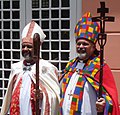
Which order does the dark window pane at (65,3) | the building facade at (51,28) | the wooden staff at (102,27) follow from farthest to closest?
the dark window pane at (65,3), the building facade at (51,28), the wooden staff at (102,27)

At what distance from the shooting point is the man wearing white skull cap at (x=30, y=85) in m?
4.03

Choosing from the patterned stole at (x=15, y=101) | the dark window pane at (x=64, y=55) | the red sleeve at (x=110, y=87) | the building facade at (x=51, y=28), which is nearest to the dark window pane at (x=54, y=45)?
the building facade at (x=51, y=28)

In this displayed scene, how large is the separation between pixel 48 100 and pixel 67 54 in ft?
4.37

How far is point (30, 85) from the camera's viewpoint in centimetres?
406

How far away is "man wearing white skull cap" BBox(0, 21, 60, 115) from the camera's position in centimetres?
403

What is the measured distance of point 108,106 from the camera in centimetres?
357

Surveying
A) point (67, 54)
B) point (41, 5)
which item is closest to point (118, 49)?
point (67, 54)

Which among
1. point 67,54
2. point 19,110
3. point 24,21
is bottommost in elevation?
point 19,110

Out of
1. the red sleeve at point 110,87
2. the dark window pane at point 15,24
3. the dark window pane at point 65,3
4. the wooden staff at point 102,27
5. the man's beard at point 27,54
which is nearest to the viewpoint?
the wooden staff at point 102,27

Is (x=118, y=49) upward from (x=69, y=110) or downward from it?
upward

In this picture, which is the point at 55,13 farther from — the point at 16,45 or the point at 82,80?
the point at 82,80

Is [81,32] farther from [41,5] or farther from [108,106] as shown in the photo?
[41,5]

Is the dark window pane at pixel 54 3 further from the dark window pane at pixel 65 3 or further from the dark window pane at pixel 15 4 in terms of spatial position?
the dark window pane at pixel 15 4

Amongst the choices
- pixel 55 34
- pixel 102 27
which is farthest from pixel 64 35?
pixel 102 27
